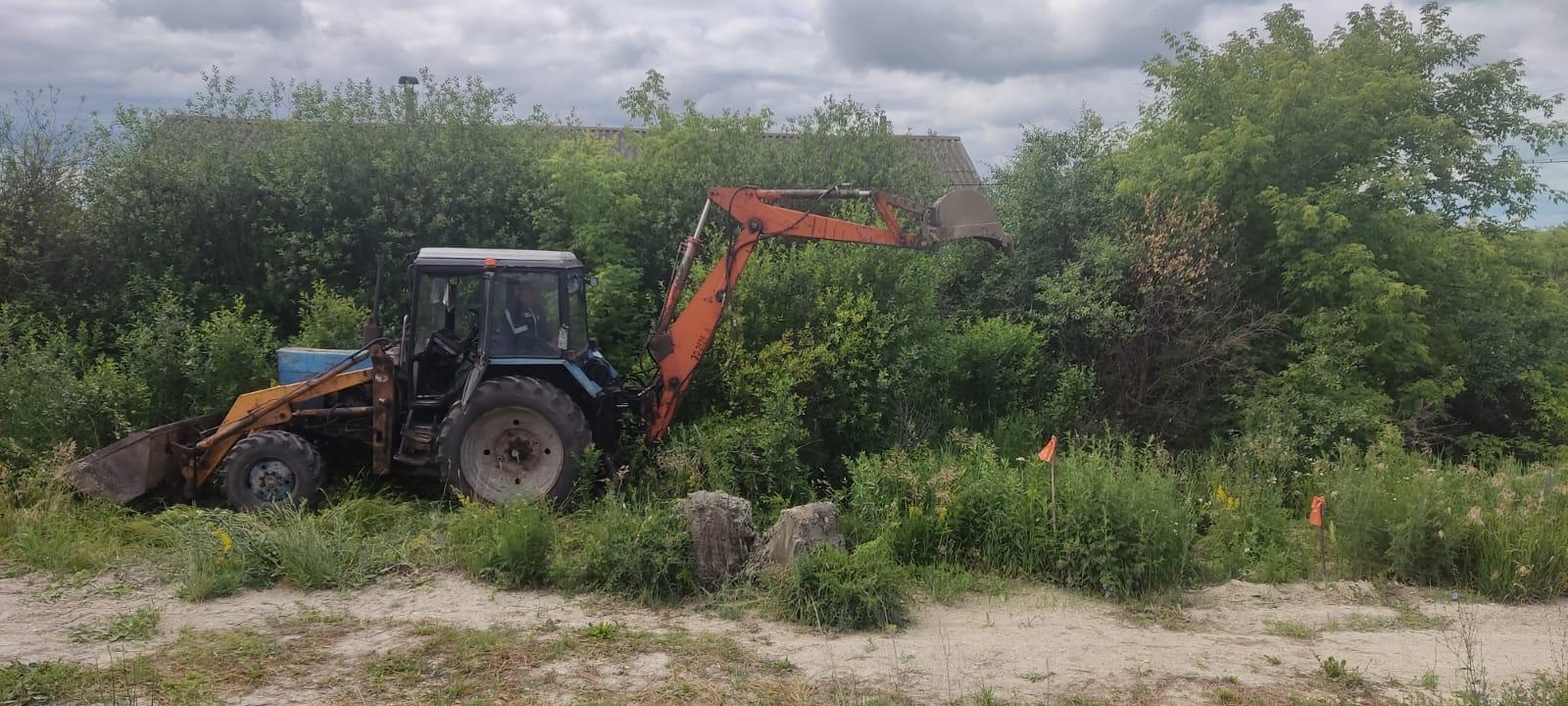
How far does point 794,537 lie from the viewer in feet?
21.4

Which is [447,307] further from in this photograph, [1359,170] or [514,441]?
[1359,170]

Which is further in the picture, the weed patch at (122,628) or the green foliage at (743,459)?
the green foliage at (743,459)

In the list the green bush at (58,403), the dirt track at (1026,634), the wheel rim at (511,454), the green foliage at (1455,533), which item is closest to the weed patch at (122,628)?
the dirt track at (1026,634)

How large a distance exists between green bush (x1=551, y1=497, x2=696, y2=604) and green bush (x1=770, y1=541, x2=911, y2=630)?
68 cm

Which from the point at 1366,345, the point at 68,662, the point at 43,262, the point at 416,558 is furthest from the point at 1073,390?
the point at 43,262

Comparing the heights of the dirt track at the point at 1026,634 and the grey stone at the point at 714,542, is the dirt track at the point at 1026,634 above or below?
below

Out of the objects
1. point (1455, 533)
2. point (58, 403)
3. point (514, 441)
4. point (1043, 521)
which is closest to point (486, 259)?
point (514, 441)

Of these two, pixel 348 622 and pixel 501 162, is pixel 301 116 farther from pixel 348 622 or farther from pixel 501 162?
pixel 348 622

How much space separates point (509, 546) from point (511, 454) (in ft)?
4.67

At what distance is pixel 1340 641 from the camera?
19.6 ft

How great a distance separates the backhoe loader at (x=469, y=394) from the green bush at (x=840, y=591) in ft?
8.04

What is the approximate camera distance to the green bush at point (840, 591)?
19.9 feet

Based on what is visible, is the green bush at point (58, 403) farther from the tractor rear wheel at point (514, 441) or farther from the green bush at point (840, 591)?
the green bush at point (840, 591)

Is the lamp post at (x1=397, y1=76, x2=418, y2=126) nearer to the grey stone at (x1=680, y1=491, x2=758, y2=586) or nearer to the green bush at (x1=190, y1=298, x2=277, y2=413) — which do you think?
the green bush at (x1=190, y1=298, x2=277, y2=413)
